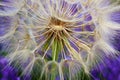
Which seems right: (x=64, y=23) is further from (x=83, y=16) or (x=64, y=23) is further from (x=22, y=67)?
(x=22, y=67)

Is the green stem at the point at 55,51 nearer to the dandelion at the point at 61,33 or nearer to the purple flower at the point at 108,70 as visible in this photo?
the dandelion at the point at 61,33

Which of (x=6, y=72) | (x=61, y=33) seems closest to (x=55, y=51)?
(x=61, y=33)

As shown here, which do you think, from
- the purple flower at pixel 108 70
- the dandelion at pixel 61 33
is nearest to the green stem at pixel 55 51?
the dandelion at pixel 61 33

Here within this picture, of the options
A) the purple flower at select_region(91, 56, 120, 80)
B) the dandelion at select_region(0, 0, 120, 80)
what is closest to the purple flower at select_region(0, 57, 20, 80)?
the dandelion at select_region(0, 0, 120, 80)

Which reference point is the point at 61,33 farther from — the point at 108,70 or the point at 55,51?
the point at 108,70

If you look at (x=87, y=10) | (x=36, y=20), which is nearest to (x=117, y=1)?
(x=87, y=10)

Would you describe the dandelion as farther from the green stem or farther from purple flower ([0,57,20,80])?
purple flower ([0,57,20,80])

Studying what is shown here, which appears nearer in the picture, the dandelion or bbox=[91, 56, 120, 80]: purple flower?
the dandelion

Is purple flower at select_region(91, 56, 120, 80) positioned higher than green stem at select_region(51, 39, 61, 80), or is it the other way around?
green stem at select_region(51, 39, 61, 80)
